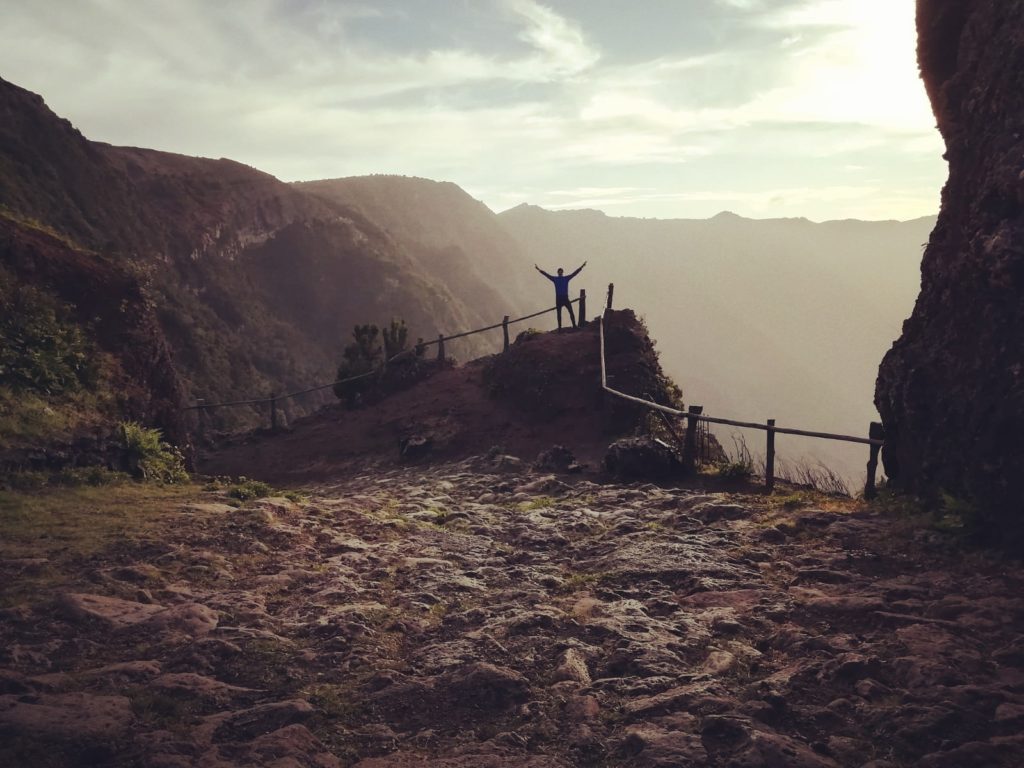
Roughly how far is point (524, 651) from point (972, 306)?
5548mm

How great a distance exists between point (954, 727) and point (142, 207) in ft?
168

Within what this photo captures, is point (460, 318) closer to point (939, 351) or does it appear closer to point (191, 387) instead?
point (191, 387)

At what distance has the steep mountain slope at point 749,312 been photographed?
401 feet

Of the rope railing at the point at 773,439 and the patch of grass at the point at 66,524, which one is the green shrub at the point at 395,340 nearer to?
the rope railing at the point at 773,439

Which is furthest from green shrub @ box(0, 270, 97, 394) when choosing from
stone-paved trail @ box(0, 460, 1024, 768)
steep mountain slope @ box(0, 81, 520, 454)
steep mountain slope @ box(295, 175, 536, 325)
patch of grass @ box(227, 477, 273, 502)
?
steep mountain slope @ box(295, 175, 536, 325)

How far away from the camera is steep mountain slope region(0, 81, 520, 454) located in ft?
101

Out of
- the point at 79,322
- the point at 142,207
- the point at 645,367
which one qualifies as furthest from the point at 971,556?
the point at 142,207

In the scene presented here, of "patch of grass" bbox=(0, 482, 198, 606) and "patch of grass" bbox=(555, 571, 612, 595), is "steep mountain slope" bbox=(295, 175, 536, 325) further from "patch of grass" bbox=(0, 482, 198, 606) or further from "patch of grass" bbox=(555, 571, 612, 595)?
"patch of grass" bbox=(555, 571, 612, 595)

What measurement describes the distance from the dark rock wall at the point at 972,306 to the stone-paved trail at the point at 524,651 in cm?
84

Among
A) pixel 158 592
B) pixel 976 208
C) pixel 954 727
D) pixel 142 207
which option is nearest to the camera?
pixel 954 727

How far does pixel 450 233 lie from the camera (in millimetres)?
125062

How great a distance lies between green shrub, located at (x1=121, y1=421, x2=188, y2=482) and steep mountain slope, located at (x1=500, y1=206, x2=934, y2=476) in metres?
95.0

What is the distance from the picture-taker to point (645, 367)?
16.2 metres

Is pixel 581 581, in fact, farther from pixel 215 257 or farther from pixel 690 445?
pixel 215 257
